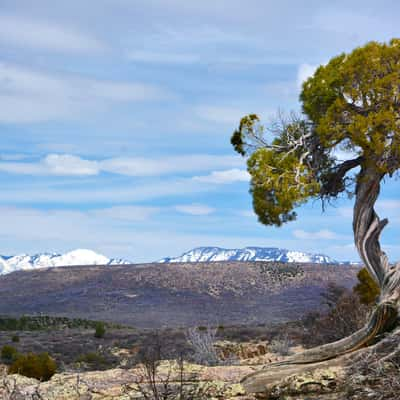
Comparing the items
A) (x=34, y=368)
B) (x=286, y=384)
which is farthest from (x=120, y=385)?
(x=34, y=368)

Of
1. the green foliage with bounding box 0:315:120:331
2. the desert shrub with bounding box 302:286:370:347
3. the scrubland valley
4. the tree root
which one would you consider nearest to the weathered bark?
the tree root

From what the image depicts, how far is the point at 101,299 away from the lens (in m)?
76.6

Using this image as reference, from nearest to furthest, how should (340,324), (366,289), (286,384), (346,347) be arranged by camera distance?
(286,384), (346,347), (340,324), (366,289)

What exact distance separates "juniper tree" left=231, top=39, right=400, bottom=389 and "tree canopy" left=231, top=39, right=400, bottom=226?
0.8 inches

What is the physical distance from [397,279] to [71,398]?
6.26 meters

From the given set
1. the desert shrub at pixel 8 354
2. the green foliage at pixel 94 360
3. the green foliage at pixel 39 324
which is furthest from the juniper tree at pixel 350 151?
the green foliage at pixel 39 324

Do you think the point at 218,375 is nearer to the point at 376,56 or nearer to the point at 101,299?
the point at 376,56

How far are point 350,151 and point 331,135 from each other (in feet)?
1.94

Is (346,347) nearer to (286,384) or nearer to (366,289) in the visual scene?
(286,384)

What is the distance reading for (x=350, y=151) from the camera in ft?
42.7

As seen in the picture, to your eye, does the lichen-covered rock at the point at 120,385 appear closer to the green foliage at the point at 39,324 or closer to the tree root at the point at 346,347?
the tree root at the point at 346,347

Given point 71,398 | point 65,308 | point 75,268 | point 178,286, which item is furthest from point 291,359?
point 75,268

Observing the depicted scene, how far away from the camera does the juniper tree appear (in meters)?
12.0

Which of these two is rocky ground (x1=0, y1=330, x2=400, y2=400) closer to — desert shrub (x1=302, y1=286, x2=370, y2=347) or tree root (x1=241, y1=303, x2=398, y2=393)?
tree root (x1=241, y1=303, x2=398, y2=393)
